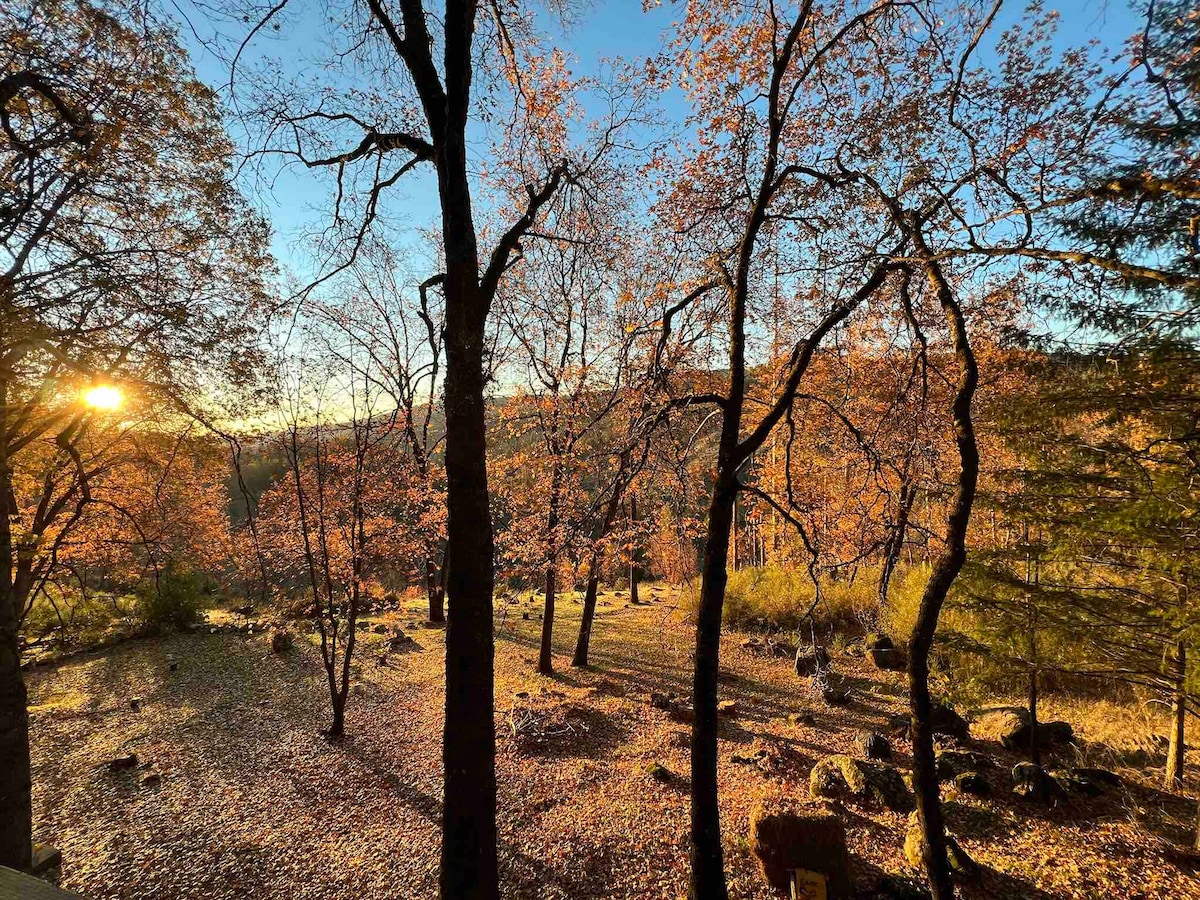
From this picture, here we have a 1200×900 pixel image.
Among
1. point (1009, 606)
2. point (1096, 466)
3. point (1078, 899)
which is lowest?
point (1078, 899)

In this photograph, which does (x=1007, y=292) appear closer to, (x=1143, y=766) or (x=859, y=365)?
(x=859, y=365)

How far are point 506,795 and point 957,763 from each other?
5981 mm

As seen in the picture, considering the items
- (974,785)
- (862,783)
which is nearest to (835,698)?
(974,785)

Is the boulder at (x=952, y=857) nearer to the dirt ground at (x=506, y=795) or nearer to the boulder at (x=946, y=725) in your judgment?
the dirt ground at (x=506, y=795)

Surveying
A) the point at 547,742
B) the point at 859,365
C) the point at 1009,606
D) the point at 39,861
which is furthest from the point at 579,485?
the point at 39,861

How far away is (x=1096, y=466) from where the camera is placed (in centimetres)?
430

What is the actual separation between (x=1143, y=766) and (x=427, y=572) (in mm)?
16342

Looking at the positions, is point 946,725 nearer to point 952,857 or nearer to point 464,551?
point 952,857

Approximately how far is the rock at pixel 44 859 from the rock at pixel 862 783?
856 centimetres

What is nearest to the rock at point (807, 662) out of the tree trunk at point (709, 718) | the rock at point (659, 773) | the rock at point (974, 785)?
the rock at point (974, 785)

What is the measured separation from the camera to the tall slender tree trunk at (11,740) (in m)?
4.52

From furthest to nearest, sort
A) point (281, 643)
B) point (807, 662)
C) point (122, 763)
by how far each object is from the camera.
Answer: point (281, 643), point (807, 662), point (122, 763)

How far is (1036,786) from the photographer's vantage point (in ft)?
18.5

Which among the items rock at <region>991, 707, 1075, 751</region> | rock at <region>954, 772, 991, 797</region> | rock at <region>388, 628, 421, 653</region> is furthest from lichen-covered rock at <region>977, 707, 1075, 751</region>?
rock at <region>388, 628, 421, 653</region>
